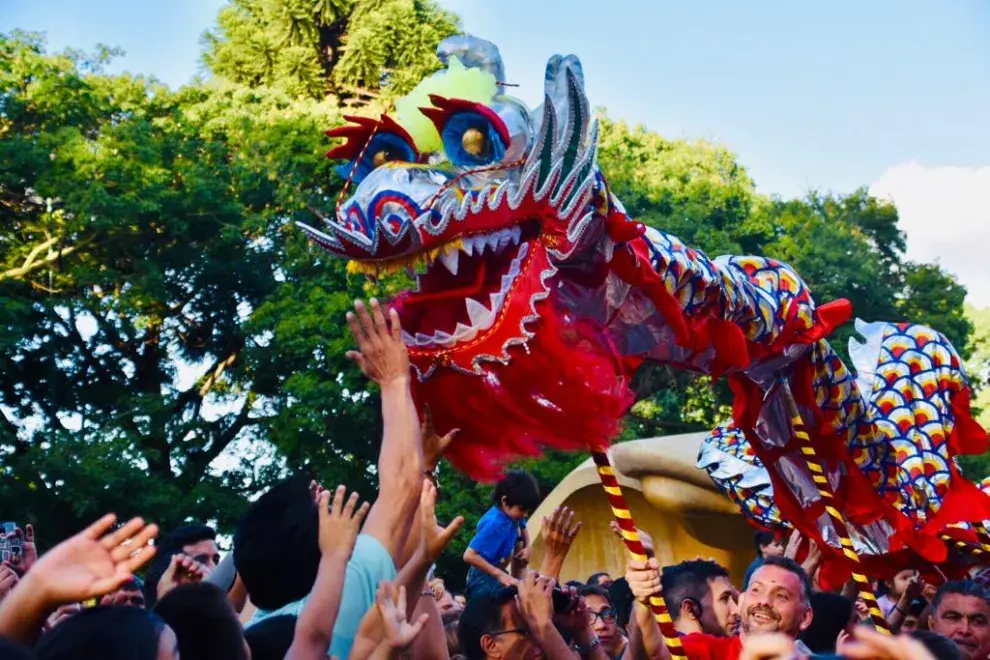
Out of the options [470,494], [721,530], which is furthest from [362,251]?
[470,494]

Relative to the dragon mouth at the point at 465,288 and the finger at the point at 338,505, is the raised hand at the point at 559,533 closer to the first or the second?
the dragon mouth at the point at 465,288

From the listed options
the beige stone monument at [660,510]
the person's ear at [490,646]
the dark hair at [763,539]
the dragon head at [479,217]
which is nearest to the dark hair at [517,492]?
the dragon head at [479,217]

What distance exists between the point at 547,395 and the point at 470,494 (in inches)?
416

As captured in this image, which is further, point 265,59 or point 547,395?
point 265,59

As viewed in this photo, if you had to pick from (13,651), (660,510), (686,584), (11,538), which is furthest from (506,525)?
(660,510)

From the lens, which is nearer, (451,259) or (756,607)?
(451,259)

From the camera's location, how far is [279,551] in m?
2.81

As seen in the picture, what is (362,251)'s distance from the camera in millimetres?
3930

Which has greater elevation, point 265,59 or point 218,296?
point 265,59

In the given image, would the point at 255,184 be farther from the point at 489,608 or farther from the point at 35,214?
the point at 489,608

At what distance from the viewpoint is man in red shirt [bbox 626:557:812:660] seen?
4047 millimetres

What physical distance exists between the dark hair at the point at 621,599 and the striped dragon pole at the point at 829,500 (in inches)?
42.8

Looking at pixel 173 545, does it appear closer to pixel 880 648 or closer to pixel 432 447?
pixel 432 447

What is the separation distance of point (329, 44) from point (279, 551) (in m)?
18.3
